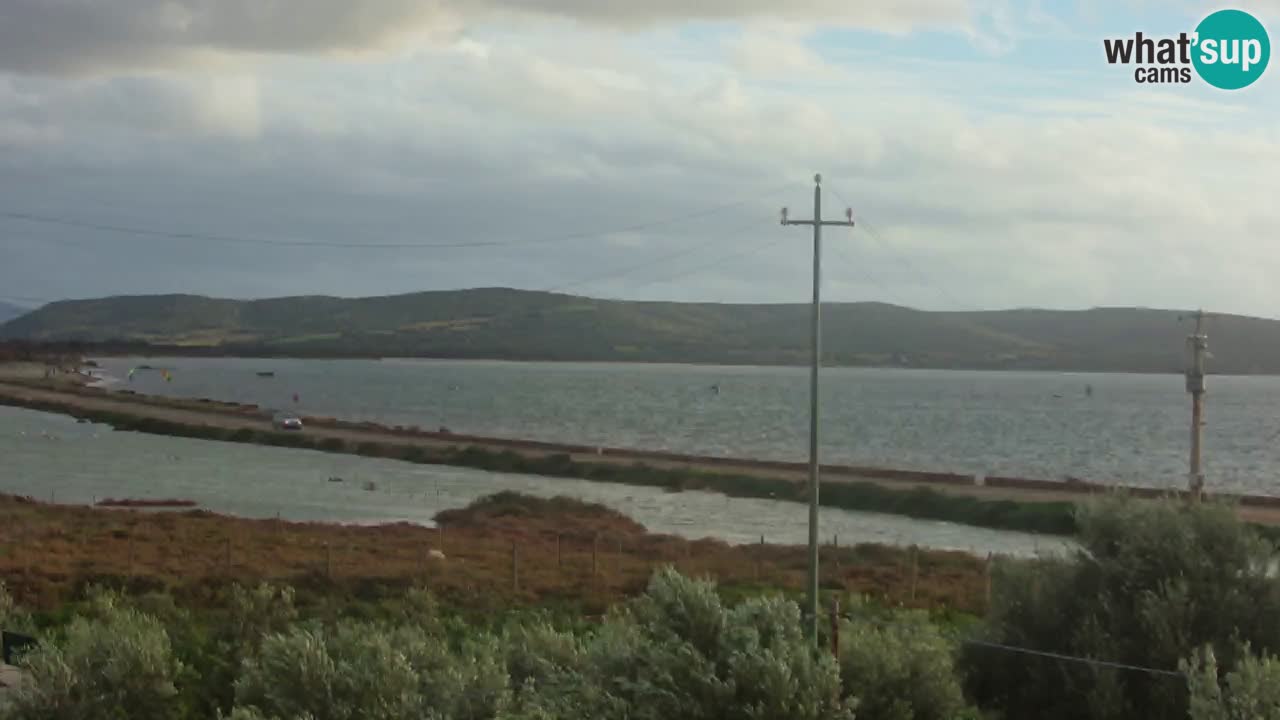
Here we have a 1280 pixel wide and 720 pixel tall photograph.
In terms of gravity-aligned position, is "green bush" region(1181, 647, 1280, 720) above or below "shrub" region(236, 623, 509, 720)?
above

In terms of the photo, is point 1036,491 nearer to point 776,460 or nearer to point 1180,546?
point 776,460

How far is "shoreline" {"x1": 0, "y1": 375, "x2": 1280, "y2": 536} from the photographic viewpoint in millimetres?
59594

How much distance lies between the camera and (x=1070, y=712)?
40.5 feet

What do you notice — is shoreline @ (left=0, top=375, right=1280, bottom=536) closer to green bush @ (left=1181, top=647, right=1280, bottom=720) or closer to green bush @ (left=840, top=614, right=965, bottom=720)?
green bush @ (left=840, top=614, right=965, bottom=720)

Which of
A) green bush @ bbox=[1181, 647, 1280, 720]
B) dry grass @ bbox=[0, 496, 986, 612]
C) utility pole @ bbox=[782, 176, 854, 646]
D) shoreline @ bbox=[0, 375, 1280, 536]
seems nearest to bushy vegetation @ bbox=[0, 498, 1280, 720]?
green bush @ bbox=[1181, 647, 1280, 720]

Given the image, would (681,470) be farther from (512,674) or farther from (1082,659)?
(1082,659)

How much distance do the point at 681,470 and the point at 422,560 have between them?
42225 millimetres

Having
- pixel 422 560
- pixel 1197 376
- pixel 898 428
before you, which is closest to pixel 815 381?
pixel 1197 376

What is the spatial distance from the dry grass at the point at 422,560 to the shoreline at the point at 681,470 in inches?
294

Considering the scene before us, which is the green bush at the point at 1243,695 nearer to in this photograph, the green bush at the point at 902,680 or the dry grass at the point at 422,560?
the green bush at the point at 902,680

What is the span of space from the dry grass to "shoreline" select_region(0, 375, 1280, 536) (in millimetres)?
7463

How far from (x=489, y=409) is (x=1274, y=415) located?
326 feet

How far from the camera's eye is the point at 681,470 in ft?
248

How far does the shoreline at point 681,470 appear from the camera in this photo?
5959 centimetres
